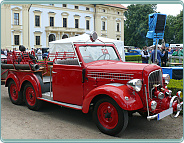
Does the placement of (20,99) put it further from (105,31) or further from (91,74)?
(105,31)

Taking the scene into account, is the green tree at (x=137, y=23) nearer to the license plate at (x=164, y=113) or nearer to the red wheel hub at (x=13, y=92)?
the red wheel hub at (x=13, y=92)

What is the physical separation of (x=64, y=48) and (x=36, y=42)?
25.8m

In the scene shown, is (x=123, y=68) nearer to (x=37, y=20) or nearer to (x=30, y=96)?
(x=30, y=96)

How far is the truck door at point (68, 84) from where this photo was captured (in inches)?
213

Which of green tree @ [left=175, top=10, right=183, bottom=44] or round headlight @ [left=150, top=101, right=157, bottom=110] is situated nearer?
round headlight @ [left=150, top=101, right=157, bottom=110]

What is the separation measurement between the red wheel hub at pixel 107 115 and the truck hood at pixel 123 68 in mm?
793

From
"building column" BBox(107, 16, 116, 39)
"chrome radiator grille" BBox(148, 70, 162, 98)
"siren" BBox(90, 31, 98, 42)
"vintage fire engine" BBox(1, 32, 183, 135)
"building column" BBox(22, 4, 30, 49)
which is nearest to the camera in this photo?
"vintage fire engine" BBox(1, 32, 183, 135)

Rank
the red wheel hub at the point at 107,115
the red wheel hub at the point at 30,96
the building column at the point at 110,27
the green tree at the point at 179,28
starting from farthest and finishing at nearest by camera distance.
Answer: the green tree at the point at 179,28 → the building column at the point at 110,27 → the red wheel hub at the point at 30,96 → the red wheel hub at the point at 107,115

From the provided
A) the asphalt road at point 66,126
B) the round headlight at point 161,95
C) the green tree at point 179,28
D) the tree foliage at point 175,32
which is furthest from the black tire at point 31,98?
the tree foliage at point 175,32

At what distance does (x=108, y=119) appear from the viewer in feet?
15.5

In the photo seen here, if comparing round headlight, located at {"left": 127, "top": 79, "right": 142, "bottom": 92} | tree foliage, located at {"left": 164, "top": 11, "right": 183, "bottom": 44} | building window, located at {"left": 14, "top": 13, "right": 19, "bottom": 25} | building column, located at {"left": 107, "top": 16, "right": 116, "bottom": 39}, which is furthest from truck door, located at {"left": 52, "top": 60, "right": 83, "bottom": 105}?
tree foliage, located at {"left": 164, "top": 11, "right": 183, "bottom": 44}

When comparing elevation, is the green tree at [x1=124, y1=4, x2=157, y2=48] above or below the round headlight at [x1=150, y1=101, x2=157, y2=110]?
above

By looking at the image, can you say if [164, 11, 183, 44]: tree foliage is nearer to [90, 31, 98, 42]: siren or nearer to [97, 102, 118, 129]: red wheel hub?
[90, 31, 98, 42]: siren

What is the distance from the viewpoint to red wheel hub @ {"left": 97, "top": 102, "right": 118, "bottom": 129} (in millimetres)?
4621
